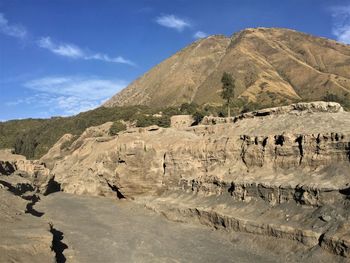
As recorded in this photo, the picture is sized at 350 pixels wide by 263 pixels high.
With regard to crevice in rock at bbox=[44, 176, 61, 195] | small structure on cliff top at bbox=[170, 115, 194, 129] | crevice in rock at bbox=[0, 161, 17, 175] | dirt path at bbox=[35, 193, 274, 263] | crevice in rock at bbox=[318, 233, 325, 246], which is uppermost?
small structure on cliff top at bbox=[170, 115, 194, 129]

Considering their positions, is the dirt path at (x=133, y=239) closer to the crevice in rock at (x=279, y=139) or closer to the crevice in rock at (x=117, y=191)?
the crevice in rock at (x=117, y=191)

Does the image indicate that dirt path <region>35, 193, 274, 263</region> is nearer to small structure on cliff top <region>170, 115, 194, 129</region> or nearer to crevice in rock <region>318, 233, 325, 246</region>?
crevice in rock <region>318, 233, 325, 246</region>

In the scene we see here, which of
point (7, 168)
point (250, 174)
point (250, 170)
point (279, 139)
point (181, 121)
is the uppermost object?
point (181, 121)

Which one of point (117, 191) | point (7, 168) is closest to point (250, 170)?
point (117, 191)

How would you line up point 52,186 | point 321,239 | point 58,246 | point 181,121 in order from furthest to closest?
point 181,121
point 52,186
point 58,246
point 321,239

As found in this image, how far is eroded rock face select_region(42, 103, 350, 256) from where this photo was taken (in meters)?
30.3

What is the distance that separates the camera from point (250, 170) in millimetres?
40062

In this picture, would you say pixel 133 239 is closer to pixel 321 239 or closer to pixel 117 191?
pixel 321 239

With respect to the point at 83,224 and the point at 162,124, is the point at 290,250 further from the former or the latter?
the point at 162,124

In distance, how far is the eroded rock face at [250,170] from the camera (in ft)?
99.4

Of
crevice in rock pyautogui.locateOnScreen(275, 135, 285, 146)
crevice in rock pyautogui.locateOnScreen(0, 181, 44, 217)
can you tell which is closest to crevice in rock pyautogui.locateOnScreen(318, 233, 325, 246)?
crevice in rock pyautogui.locateOnScreen(275, 135, 285, 146)

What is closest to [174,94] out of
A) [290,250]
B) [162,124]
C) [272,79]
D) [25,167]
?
[272,79]

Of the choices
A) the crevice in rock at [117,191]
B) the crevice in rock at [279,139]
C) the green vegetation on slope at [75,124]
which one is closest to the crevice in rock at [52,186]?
the crevice in rock at [117,191]

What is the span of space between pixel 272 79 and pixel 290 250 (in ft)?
504
